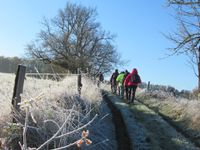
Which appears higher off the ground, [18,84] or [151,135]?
[18,84]

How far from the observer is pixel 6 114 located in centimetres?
668

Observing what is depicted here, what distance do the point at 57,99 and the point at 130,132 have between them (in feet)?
10.8

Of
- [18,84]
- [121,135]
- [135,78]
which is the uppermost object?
[135,78]

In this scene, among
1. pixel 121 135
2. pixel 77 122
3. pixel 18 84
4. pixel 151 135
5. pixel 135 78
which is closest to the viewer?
pixel 18 84

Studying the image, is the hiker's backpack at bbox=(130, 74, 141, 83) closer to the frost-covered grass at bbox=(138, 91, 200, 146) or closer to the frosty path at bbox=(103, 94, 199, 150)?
the frost-covered grass at bbox=(138, 91, 200, 146)

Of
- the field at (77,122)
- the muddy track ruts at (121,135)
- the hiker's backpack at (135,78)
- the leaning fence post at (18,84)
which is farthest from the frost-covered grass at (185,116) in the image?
the leaning fence post at (18,84)

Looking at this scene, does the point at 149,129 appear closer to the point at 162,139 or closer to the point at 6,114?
the point at 162,139

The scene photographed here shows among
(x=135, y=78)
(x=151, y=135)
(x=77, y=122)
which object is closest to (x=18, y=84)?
(x=77, y=122)

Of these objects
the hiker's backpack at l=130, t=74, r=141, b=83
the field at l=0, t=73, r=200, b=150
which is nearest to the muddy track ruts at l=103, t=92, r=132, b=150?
the field at l=0, t=73, r=200, b=150

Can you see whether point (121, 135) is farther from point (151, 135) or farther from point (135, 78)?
point (135, 78)

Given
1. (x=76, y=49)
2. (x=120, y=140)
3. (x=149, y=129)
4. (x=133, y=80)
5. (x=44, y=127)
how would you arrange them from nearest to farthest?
(x=44, y=127)
(x=120, y=140)
(x=149, y=129)
(x=133, y=80)
(x=76, y=49)

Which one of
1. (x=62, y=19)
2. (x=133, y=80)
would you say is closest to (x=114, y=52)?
(x=62, y=19)

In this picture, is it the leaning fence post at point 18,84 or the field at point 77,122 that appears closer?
the field at point 77,122

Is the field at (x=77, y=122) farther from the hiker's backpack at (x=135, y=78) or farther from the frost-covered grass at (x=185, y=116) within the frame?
the hiker's backpack at (x=135, y=78)
